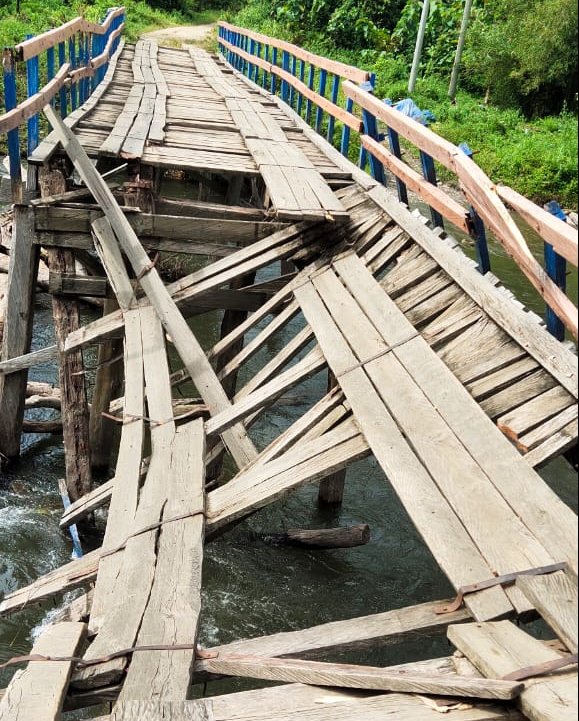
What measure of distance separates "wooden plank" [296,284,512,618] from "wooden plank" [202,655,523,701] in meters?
0.32

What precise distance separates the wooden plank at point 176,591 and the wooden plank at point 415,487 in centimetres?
79

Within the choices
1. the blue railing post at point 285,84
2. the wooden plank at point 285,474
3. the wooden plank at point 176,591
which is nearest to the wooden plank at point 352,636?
the wooden plank at point 176,591

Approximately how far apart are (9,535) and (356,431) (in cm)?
309

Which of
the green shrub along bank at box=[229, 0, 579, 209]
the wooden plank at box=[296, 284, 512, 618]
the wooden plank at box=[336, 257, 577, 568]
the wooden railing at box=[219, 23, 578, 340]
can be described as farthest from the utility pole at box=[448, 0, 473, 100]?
the wooden plank at box=[296, 284, 512, 618]

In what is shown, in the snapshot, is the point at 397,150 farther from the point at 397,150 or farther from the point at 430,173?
the point at 430,173

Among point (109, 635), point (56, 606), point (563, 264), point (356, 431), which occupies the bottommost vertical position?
point (56, 606)

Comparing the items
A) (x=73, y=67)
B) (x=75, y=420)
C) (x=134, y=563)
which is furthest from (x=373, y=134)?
(x=134, y=563)

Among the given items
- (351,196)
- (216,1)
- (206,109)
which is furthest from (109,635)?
(216,1)

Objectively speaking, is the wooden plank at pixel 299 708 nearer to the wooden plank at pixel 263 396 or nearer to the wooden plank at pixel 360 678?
the wooden plank at pixel 360 678

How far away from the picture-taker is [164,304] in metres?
5.29

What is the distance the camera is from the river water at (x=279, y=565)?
5.06 meters

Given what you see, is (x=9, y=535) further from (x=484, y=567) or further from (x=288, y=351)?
(x=484, y=567)

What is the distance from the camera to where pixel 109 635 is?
111 inches

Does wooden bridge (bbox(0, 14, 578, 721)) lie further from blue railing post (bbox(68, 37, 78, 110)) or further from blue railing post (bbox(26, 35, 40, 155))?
blue railing post (bbox(68, 37, 78, 110))
